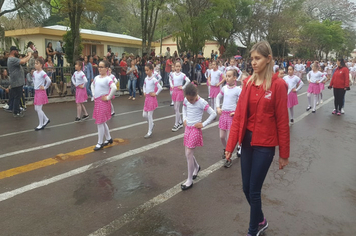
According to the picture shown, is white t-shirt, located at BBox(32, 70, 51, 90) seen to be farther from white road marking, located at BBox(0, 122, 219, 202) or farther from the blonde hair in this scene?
the blonde hair

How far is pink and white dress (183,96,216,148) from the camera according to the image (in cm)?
488

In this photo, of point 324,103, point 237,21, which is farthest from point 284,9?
point 324,103

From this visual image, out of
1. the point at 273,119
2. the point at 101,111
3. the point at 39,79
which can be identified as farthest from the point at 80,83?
the point at 273,119

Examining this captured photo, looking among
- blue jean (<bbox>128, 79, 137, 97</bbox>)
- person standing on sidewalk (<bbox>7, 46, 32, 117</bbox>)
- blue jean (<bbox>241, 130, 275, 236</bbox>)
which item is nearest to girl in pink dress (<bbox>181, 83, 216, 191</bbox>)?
blue jean (<bbox>241, 130, 275, 236</bbox>)

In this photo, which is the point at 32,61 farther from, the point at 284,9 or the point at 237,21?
the point at 284,9

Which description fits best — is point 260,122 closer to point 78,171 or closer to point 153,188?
point 153,188

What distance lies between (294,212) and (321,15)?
3018 inches

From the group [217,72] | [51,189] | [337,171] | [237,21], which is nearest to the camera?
[51,189]

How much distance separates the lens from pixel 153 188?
15.7 feet

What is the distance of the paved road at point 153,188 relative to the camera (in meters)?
3.72

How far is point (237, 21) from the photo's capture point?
3928 centimetres

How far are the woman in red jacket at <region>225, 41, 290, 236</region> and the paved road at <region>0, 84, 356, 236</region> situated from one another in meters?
0.87

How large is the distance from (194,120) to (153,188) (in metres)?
1.29

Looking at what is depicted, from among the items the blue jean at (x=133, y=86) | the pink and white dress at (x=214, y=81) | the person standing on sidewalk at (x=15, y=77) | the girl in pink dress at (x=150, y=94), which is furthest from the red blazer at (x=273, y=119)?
the blue jean at (x=133, y=86)
